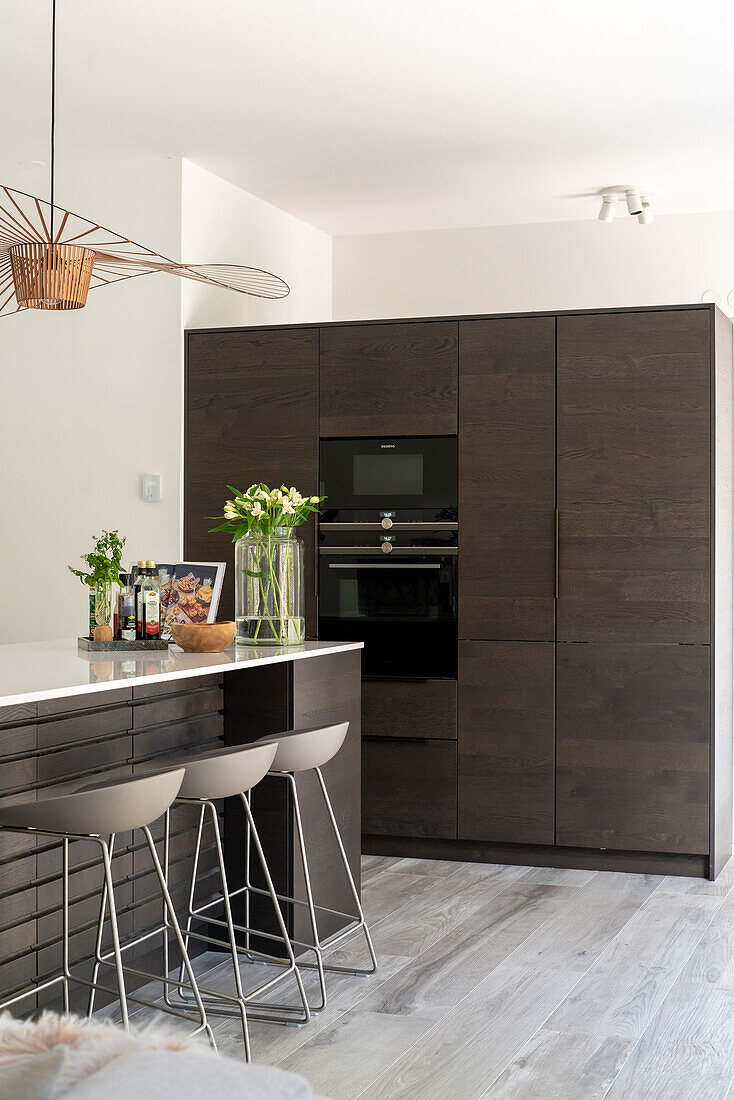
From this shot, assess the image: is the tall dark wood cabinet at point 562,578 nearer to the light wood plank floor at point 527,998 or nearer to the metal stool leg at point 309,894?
the light wood plank floor at point 527,998

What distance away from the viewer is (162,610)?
387 cm

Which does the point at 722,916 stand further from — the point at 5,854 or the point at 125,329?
the point at 125,329

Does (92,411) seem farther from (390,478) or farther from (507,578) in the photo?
(507,578)

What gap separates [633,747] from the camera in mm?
4723

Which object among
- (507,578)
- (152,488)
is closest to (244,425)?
(152,488)

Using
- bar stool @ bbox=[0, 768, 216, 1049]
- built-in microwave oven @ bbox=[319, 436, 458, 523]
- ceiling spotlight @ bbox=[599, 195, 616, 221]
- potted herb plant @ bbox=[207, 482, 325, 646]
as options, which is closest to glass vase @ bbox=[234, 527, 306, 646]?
potted herb plant @ bbox=[207, 482, 325, 646]

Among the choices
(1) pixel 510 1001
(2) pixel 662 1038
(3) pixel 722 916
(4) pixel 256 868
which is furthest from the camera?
(3) pixel 722 916

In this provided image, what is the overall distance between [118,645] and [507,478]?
195 cm

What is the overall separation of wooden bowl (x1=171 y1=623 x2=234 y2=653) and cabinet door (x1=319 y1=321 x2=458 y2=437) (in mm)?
1721

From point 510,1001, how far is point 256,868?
2.80ft

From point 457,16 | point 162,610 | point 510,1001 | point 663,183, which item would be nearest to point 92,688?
point 162,610

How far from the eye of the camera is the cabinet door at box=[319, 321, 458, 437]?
4.96 meters

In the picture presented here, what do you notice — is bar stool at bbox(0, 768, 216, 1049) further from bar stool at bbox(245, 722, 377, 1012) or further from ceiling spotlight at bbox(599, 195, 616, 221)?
ceiling spotlight at bbox(599, 195, 616, 221)

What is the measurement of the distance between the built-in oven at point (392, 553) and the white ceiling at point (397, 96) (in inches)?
48.3
